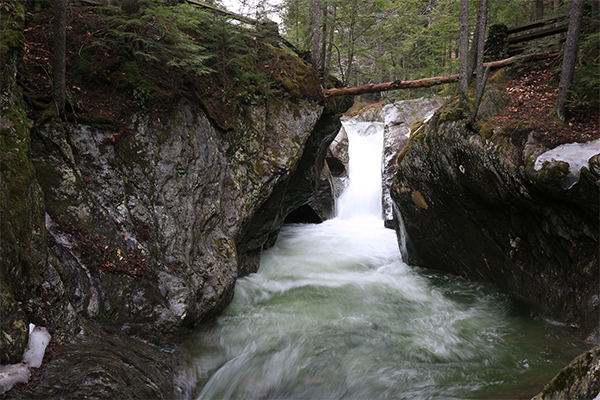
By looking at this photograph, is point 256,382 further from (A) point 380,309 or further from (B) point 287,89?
(B) point 287,89

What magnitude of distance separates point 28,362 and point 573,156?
25.1 feet

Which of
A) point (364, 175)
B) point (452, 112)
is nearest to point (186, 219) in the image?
point (452, 112)

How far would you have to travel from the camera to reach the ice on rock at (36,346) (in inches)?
125

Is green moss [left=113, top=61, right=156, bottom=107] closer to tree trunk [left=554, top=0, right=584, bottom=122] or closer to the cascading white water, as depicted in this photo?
tree trunk [left=554, top=0, right=584, bottom=122]

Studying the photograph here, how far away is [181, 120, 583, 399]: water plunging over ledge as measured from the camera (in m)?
4.98

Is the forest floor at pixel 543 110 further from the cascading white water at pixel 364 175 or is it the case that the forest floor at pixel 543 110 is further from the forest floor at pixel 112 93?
the cascading white water at pixel 364 175

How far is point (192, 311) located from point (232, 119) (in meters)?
4.52

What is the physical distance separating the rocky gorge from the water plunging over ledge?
527 mm

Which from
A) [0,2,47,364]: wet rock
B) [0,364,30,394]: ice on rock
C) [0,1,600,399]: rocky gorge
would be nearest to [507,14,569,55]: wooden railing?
[0,1,600,399]: rocky gorge

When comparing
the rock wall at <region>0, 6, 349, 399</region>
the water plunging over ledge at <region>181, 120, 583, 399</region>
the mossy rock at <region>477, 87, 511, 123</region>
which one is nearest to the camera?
the rock wall at <region>0, 6, 349, 399</region>

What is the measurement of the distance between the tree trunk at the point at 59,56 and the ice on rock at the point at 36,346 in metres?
3.48

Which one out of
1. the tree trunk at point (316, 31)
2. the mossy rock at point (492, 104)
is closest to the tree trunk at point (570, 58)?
the mossy rock at point (492, 104)

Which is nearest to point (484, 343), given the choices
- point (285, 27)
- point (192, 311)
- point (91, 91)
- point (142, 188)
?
point (192, 311)

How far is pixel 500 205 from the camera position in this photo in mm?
7234
